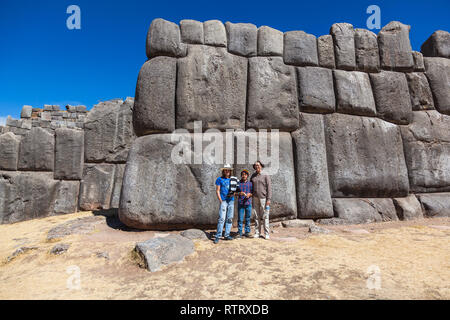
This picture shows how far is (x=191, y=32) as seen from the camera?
4.88 metres

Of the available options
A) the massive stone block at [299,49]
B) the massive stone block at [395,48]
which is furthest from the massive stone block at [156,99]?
the massive stone block at [395,48]

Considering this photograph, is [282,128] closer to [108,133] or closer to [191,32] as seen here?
[191,32]

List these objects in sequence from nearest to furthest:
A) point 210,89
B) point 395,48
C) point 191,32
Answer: point 210,89 < point 191,32 < point 395,48

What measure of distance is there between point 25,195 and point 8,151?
1.16m

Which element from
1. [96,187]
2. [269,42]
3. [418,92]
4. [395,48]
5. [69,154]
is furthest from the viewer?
[96,187]

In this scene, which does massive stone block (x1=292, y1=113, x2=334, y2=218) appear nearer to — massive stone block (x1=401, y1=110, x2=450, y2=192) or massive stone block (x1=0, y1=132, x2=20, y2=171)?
massive stone block (x1=401, y1=110, x2=450, y2=192)

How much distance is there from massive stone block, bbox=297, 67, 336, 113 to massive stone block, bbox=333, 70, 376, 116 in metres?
0.18

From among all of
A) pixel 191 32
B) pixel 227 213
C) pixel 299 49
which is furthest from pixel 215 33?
pixel 227 213

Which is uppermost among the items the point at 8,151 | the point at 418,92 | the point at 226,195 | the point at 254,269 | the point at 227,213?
the point at 418,92

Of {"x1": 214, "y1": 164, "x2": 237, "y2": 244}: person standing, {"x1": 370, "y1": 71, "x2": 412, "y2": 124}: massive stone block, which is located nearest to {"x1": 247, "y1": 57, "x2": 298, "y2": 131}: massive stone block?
{"x1": 214, "y1": 164, "x2": 237, "y2": 244}: person standing

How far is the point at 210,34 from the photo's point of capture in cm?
495

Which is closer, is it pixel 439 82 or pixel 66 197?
pixel 439 82

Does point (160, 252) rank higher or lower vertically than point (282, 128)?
lower
